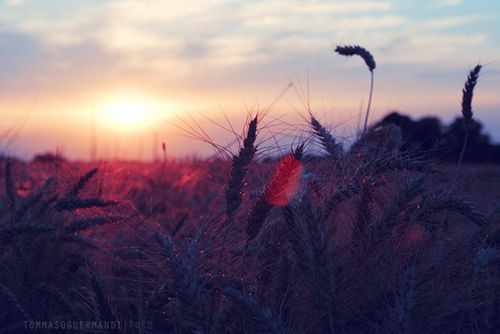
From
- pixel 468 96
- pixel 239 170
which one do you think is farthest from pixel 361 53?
pixel 239 170

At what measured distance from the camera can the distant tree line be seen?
10.3 feet

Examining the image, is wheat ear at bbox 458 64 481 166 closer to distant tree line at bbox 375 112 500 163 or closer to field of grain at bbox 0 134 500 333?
distant tree line at bbox 375 112 500 163

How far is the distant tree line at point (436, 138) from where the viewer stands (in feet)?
10.3

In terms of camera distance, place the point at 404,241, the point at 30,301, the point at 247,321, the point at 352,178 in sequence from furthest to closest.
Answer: the point at 30,301
the point at 352,178
the point at 404,241
the point at 247,321

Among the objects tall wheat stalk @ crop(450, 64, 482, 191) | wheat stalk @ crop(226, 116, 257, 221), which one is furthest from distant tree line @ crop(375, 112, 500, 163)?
wheat stalk @ crop(226, 116, 257, 221)

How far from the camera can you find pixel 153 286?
8.75 ft

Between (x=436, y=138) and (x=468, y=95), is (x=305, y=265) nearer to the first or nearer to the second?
(x=436, y=138)

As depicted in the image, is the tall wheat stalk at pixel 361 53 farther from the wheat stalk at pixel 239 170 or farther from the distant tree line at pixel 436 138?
the wheat stalk at pixel 239 170

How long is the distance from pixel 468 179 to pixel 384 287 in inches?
69.8

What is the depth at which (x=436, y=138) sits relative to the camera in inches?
125

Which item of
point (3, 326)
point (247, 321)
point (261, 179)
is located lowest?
point (3, 326)

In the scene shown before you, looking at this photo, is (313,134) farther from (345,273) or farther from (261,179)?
(345,273)

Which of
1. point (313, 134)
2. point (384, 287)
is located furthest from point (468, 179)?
point (384, 287)

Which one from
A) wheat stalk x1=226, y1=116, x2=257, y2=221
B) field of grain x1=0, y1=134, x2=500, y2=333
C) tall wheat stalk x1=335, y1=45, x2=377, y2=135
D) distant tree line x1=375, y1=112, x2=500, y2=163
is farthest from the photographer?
tall wheat stalk x1=335, y1=45, x2=377, y2=135
